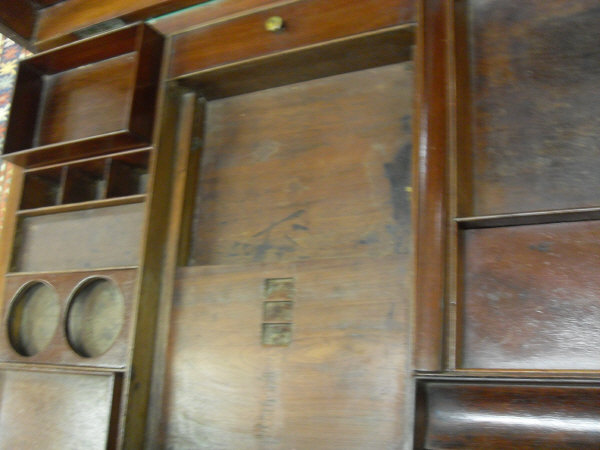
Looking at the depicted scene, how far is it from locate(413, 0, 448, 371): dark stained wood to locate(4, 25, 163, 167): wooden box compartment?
0.92 m

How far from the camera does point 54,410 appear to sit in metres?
1.84

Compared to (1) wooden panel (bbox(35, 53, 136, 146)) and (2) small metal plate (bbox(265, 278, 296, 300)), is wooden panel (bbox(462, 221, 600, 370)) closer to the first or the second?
(2) small metal plate (bbox(265, 278, 296, 300))

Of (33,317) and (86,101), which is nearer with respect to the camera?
(33,317)

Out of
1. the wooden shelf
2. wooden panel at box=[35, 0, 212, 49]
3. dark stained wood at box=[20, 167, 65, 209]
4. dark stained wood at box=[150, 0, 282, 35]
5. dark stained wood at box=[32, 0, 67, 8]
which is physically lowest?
the wooden shelf

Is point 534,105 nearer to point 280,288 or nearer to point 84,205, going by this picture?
point 280,288

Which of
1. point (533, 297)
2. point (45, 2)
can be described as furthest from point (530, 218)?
point (45, 2)

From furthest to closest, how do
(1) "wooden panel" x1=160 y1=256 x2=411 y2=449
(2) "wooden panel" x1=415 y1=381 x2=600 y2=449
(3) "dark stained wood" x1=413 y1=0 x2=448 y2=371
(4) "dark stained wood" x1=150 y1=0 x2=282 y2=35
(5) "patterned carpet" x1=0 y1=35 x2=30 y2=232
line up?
(5) "patterned carpet" x1=0 y1=35 x2=30 y2=232, (4) "dark stained wood" x1=150 y1=0 x2=282 y2=35, (1) "wooden panel" x1=160 y1=256 x2=411 y2=449, (3) "dark stained wood" x1=413 y1=0 x2=448 y2=371, (2) "wooden panel" x1=415 y1=381 x2=600 y2=449

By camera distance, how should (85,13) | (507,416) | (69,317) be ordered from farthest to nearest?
(85,13)
(69,317)
(507,416)

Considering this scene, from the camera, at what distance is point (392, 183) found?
1749 mm

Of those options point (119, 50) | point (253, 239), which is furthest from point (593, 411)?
point (119, 50)

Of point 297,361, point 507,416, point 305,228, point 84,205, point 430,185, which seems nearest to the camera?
point 507,416

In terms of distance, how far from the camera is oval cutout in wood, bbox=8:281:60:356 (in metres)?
2.04

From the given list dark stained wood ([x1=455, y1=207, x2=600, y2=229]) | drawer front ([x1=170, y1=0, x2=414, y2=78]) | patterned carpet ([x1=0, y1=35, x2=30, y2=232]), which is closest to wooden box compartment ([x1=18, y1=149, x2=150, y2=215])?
drawer front ([x1=170, y1=0, x2=414, y2=78])

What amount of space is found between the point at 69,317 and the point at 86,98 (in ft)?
2.74
